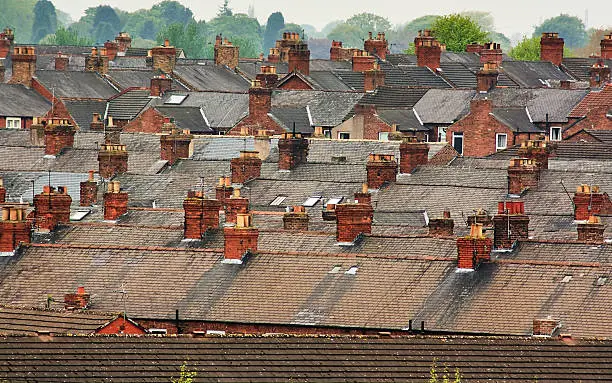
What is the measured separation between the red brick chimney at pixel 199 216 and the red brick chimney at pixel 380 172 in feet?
46.3

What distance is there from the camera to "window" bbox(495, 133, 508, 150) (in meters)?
128

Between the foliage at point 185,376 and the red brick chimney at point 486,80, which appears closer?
the foliage at point 185,376

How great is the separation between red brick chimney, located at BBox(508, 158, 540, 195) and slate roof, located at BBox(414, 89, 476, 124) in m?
38.0

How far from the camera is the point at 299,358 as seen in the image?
163 feet

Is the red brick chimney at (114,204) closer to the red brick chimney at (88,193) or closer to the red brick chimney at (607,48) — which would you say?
the red brick chimney at (88,193)

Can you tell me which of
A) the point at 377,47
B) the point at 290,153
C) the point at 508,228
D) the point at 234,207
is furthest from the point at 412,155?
the point at 377,47

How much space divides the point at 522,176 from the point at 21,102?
5444cm

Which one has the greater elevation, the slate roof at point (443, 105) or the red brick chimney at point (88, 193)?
the slate roof at point (443, 105)

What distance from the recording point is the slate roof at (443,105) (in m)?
132

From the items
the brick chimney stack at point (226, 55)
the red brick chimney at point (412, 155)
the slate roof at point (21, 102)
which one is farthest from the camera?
the brick chimney stack at point (226, 55)

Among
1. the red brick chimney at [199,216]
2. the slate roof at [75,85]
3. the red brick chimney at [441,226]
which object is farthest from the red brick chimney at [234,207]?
the slate roof at [75,85]

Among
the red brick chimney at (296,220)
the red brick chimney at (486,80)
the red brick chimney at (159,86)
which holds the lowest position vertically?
the red brick chimney at (296,220)

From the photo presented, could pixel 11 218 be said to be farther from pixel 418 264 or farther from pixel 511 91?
pixel 511 91

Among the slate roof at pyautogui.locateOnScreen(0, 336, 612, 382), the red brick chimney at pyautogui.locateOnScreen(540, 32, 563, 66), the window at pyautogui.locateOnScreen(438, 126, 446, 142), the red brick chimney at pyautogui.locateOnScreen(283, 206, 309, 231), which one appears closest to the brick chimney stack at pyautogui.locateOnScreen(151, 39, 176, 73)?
the red brick chimney at pyautogui.locateOnScreen(540, 32, 563, 66)
